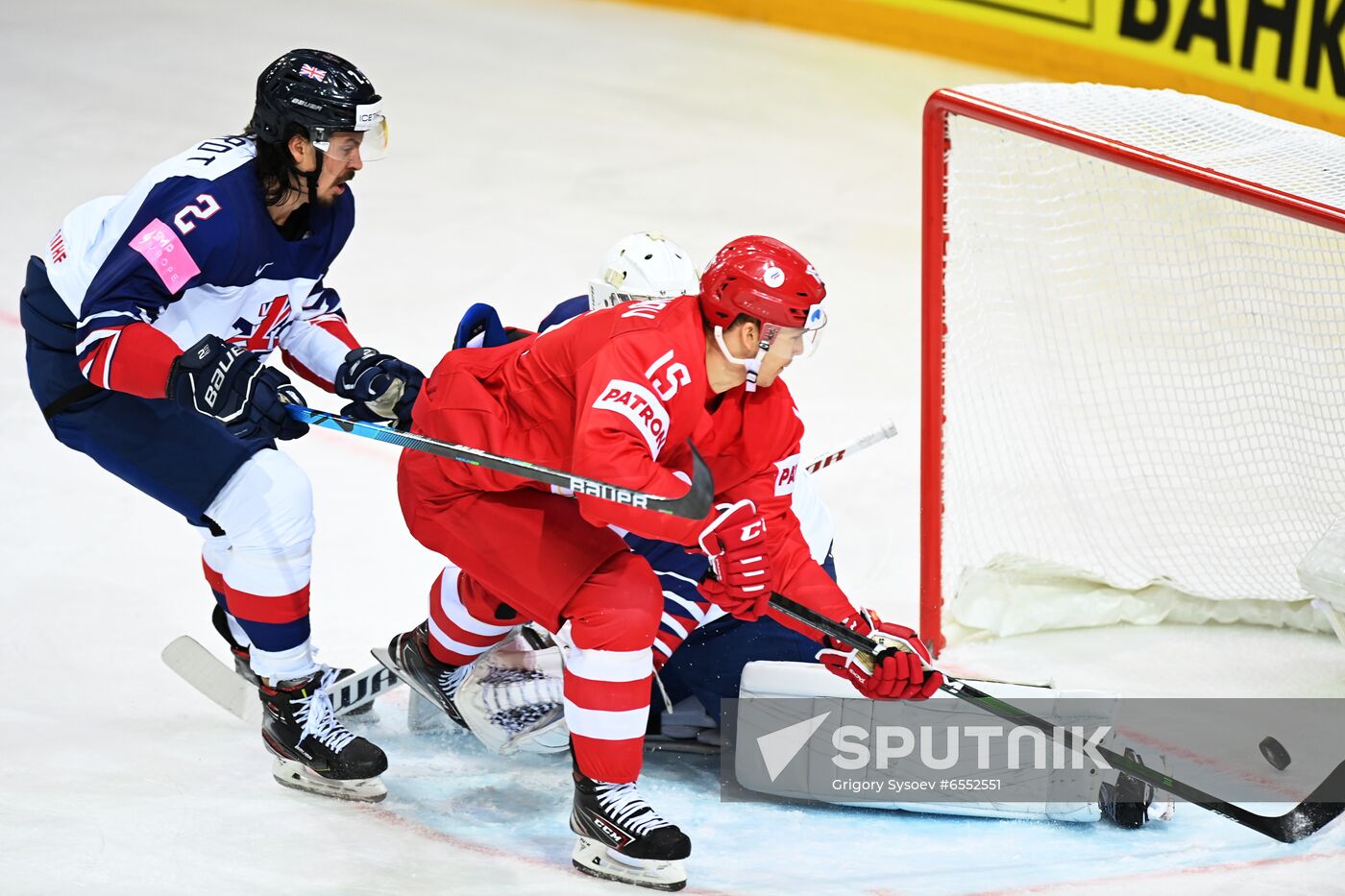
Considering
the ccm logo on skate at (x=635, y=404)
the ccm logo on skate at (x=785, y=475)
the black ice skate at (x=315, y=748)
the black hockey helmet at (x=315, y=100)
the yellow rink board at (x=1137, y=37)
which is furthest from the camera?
the yellow rink board at (x=1137, y=37)

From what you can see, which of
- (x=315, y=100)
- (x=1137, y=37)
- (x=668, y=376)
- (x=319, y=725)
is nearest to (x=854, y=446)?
(x=668, y=376)

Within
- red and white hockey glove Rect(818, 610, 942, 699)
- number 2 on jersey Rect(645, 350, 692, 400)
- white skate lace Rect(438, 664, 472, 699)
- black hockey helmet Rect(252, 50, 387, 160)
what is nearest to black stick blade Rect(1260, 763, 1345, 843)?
red and white hockey glove Rect(818, 610, 942, 699)

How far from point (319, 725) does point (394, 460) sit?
5.49 ft

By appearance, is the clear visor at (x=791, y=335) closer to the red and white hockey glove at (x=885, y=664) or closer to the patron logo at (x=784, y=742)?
the red and white hockey glove at (x=885, y=664)

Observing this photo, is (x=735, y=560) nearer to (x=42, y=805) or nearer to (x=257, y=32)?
(x=42, y=805)

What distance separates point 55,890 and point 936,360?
7.08ft

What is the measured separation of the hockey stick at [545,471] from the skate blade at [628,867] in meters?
0.63

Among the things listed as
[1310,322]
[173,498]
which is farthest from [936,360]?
[173,498]

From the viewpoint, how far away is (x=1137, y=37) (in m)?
7.05

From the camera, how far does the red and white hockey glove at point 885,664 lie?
9.74ft

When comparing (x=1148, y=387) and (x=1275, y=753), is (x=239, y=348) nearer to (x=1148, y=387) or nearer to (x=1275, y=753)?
(x=1275, y=753)

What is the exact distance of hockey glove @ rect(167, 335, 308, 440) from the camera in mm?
2850

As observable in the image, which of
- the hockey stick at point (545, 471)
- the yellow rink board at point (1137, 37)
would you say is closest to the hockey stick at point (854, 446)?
the hockey stick at point (545, 471)

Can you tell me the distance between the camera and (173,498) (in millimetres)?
3098
